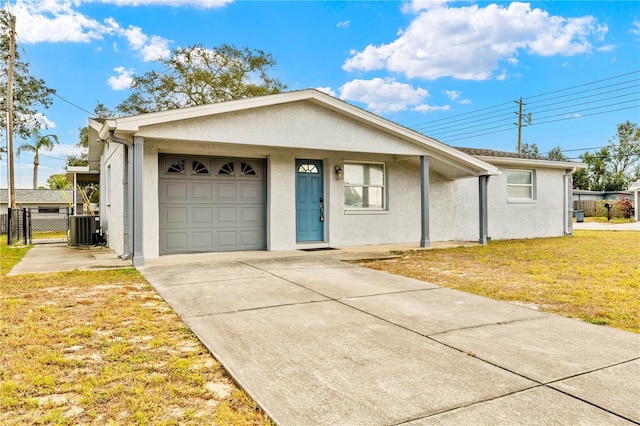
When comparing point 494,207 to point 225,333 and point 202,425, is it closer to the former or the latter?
point 225,333

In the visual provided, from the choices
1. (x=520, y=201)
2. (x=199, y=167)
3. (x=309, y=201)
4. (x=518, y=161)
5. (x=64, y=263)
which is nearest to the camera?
(x=64, y=263)

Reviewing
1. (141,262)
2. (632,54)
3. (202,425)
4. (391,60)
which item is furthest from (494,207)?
(632,54)

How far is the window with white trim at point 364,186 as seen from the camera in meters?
11.6

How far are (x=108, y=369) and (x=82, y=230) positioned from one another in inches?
428

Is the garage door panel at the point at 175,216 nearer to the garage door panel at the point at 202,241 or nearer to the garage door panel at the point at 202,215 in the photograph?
the garage door panel at the point at 202,215

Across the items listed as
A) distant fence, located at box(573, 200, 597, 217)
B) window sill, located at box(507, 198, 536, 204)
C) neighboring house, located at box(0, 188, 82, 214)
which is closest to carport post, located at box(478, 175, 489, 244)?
window sill, located at box(507, 198, 536, 204)

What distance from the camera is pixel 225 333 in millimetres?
3887

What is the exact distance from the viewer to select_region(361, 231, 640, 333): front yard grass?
4922 mm

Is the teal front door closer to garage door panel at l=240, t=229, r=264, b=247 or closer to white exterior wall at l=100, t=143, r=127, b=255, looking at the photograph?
garage door panel at l=240, t=229, r=264, b=247

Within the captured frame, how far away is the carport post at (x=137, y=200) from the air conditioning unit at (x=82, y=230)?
18.5 ft

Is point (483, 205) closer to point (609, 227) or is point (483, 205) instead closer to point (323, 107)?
point (323, 107)

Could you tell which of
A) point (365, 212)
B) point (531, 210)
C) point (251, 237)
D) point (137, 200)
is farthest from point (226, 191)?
point (531, 210)

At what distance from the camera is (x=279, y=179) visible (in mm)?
10336

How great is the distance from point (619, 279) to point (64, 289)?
8103mm
